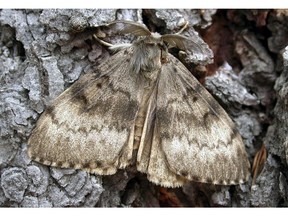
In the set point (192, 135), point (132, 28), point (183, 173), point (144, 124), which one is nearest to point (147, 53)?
point (132, 28)

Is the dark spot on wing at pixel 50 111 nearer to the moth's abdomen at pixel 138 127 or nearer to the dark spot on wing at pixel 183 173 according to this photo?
the moth's abdomen at pixel 138 127

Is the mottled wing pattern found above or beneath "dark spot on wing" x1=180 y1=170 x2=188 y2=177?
above

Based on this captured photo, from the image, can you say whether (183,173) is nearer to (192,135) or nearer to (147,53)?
(192,135)

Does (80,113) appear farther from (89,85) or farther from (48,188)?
(48,188)

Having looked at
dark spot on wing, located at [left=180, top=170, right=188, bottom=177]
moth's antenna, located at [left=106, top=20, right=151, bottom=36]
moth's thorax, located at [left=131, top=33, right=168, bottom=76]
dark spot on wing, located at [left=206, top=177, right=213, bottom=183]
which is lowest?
dark spot on wing, located at [left=206, top=177, right=213, bottom=183]

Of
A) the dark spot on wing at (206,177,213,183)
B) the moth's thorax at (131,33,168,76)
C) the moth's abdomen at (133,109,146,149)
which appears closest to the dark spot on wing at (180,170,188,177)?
the dark spot on wing at (206,177,213,183)

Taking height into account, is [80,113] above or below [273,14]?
below

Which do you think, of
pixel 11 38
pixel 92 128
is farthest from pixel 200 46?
pixel 11 38

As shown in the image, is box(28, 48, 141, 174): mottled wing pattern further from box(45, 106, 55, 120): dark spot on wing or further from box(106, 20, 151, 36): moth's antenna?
box(106, 20, 151, 36): moth's antenna
